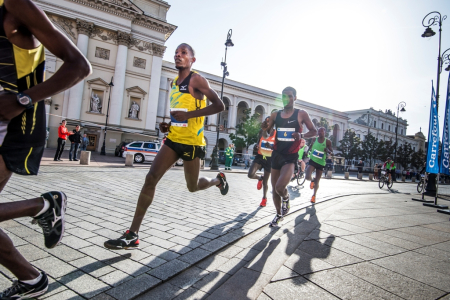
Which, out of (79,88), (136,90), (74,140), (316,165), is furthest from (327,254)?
(136,90)

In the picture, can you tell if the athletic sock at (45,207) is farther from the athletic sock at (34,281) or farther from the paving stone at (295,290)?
the paving stone at (295,290)

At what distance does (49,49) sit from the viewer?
1.48 m

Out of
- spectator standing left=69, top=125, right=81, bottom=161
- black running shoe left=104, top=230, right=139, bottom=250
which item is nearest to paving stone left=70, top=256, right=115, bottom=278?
black running shoe left=104, top=230, right=139, bottom=250

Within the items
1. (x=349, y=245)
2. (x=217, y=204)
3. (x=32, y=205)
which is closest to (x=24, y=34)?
(x=32, y=205)

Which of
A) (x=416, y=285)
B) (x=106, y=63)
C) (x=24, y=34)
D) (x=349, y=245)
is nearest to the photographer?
(x=24, y=34)

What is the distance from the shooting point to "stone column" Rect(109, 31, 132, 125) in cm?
3058

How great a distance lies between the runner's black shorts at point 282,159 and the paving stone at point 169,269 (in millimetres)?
2391

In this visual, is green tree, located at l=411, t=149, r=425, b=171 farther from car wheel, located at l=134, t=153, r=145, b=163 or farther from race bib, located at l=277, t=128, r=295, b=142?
race bib, located at l=277, t=128, r=295, b=142

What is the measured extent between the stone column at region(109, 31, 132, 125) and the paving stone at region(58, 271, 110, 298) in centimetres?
3059

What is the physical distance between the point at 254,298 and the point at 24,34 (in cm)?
221

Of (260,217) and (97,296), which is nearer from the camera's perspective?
(97,296)

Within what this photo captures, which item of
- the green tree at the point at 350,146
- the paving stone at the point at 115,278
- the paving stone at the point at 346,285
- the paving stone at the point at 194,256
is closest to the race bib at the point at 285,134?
the paving stone at the point at 346,285

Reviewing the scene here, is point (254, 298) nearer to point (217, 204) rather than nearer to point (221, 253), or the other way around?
point (221, 253)

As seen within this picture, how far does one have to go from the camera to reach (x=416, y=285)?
2484 mm
